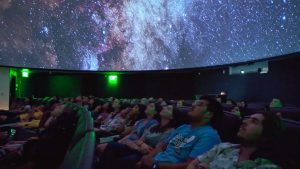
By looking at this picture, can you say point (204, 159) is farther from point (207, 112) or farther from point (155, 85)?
point (155, 85)

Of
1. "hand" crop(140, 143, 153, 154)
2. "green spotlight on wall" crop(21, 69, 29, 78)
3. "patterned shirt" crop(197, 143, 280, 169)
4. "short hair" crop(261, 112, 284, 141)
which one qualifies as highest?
"green spotlight on wall" crop(21, 69, 29, 78)

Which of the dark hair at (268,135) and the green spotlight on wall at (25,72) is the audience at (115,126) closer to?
the dark hair at (268,135)

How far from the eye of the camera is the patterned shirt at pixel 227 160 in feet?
6.39

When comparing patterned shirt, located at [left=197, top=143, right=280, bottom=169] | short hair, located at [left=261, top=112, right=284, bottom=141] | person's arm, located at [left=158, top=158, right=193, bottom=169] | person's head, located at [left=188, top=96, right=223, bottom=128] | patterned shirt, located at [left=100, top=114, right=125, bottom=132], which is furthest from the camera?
patterned shirt, located at [left=100, top=114, right=125, bottom=132]

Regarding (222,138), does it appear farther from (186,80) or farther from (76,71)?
(76,71)

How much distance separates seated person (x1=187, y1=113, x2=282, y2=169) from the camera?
206cm

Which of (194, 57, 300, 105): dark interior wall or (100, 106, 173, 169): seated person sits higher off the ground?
(194, 57, 300, 105): dark interior wall

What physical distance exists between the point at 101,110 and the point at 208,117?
580 centimetres

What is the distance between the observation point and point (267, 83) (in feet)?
27.8

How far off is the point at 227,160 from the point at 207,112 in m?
0.83

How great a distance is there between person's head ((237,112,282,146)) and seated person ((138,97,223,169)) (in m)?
0.55

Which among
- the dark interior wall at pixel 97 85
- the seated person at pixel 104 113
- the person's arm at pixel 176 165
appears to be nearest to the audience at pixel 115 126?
the seated person at pixel 104 113

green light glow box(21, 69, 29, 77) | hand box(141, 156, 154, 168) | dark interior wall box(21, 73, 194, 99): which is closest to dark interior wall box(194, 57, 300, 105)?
dark interior wall box(21, 73, 194, 99)

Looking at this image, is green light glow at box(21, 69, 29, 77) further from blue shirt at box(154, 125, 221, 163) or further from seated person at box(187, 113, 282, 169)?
seated person at box(187, 113, 282, 169)
